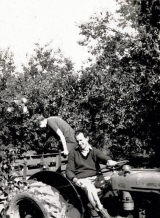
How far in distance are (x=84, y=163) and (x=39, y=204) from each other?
78 cm

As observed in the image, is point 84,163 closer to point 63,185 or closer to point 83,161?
Answer: point 83,161

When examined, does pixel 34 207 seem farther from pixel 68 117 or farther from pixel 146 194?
pixel 68 117

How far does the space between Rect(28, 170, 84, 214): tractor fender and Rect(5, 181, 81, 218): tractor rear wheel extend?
0.21 feet

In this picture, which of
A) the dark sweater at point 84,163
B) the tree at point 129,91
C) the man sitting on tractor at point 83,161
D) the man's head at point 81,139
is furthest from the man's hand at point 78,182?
the tree at point 129,91

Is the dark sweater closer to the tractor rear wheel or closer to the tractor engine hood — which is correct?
the tractor rear wheel

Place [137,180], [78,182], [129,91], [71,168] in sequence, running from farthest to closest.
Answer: [129,91], [71,168], [78,182], [137,180]

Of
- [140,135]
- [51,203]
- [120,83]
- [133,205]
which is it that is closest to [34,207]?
[51,203]

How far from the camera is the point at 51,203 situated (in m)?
4.39

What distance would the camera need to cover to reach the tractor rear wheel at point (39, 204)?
4.31m

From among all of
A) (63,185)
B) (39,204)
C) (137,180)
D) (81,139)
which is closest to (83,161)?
(81,139)

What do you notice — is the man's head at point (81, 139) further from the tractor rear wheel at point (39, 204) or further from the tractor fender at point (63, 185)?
the tractor rear wheel at point (39, 204)

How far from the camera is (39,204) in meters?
4.40

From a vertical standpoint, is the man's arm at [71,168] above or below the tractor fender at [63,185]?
above

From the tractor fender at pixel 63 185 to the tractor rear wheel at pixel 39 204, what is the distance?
0.06 metres
